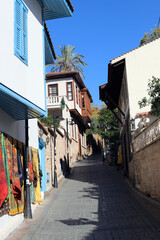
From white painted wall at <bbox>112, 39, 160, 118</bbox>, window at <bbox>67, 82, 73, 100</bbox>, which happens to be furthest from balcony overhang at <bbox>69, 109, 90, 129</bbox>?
white painted wall at <bbox>112, 39, 160, 118</bbox>

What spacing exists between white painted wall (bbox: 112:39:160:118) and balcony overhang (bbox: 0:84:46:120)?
26.6ft

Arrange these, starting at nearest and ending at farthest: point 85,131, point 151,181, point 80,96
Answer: point 151,181, point 80,96, point 85,131

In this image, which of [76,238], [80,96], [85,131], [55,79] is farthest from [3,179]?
[85,131]

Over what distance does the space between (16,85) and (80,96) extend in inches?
1234

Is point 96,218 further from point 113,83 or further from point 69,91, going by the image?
point 69,91

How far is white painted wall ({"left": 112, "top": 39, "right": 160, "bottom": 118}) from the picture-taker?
52.2ft

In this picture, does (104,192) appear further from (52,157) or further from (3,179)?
(3,179)

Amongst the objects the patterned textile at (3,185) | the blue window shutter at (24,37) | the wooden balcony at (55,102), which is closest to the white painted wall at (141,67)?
the blue window shutter at (24,37)

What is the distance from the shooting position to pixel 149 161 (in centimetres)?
1144

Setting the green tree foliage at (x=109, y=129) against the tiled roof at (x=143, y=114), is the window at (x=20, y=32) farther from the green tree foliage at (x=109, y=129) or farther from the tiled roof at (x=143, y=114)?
the green tree foliage at (x=109, y=129)

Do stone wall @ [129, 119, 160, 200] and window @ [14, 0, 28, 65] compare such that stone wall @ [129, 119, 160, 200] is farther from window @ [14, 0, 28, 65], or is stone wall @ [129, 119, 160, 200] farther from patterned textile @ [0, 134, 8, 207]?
patterned textile @ [0, 134, 8, 207]

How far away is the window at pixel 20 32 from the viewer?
7609 mm

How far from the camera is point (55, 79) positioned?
34375mm

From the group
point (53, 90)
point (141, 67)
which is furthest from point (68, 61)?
point (141, 67)
